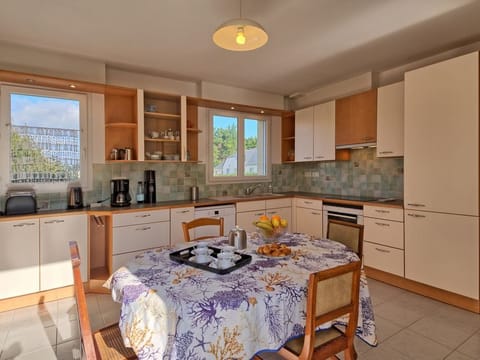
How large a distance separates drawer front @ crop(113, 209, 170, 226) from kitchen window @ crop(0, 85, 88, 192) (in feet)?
2.52

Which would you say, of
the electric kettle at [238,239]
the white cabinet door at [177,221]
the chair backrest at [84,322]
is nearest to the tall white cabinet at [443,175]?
the electric kettle at [238,239]

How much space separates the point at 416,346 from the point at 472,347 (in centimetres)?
39

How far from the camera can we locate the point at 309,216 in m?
4.22

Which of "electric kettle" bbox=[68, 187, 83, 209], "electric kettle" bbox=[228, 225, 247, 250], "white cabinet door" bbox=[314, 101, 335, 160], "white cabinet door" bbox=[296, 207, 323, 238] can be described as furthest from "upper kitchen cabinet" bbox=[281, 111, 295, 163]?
"electric kettle" bbox=[228, 225, 247, 250]

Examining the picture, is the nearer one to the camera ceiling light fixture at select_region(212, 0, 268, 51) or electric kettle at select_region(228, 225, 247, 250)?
ceiling light fixture at select_region(212, 0, 268, 51)

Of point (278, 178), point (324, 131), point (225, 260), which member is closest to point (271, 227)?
point (225, 260)

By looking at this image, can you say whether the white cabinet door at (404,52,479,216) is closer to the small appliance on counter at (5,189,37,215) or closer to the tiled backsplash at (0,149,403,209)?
the tiled backsplash at (0,149,403,209)

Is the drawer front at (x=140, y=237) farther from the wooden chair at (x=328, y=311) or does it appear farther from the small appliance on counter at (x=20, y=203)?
the wooden chair at (x=328, y=311)

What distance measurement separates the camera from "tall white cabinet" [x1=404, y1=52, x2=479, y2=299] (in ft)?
8.27

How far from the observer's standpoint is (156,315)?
116 cm

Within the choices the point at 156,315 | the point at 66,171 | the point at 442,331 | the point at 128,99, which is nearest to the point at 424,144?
the point at 442,331

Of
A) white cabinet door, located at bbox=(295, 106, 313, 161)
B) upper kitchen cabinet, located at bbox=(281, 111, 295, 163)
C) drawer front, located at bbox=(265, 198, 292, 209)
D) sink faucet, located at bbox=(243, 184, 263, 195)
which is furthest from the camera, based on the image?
upper kitchen cabinet, located at bbox=(281, 111, 295, 163)

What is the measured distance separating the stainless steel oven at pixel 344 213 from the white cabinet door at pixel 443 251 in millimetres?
586

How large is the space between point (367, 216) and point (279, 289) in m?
2.43
